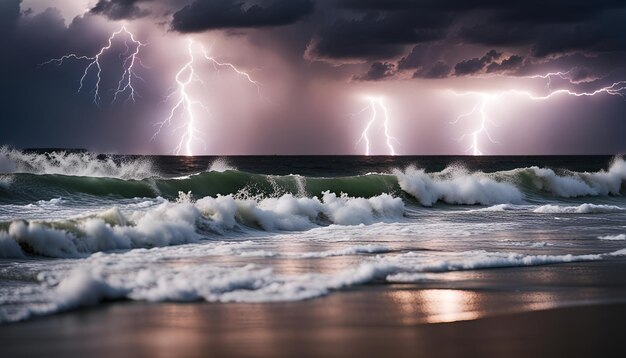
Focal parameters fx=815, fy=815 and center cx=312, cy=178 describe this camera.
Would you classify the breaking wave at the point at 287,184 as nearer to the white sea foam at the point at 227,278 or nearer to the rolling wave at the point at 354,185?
the rolling wave at the point at 354,185

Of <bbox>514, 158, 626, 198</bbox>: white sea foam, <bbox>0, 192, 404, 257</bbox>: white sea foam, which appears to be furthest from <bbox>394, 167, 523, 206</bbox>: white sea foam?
<bbox>0, 192, 404, 257</bbox>: white sea foam

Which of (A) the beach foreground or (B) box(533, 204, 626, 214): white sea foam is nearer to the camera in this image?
(A) the beach foreground

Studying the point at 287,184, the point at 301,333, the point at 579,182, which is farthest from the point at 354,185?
the point at 301,333

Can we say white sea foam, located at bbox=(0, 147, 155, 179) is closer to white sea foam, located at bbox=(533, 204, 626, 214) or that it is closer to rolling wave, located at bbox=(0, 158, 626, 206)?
rolling wave, located at bbox=(0, 158, 626, 206)

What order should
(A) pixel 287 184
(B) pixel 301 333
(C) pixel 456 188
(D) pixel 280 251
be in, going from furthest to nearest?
1. (C) pixel 456 188
2. (A) pixel 287 184
3. (D) pixel 280 251
4. (B) pixel 301 333

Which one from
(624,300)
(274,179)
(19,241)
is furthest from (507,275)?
(274,179)

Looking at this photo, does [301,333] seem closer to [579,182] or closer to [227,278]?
[227,278]
